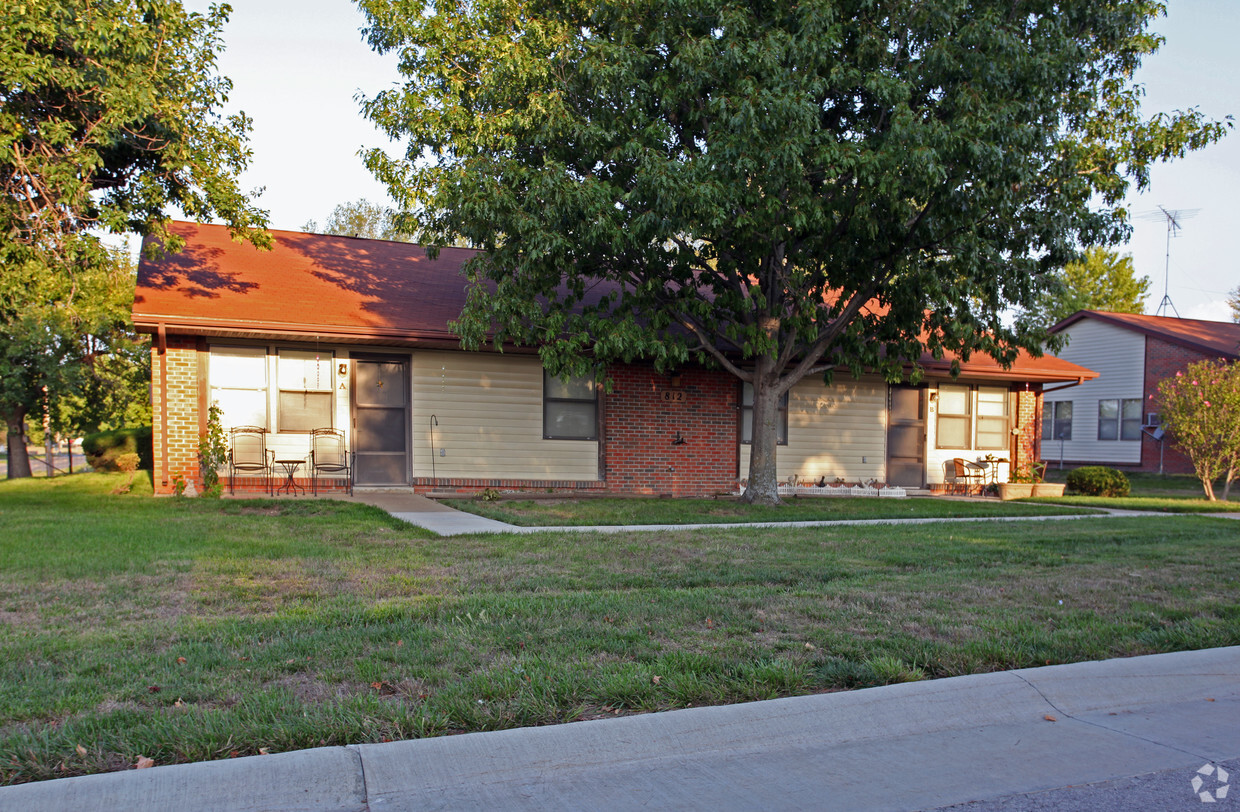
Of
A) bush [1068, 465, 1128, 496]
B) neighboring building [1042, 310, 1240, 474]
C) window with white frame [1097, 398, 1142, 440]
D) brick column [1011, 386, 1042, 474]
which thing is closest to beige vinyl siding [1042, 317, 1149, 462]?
neighboring building [1042, 310, 1240, 474]

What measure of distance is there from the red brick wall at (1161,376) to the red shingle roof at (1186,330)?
0.28m

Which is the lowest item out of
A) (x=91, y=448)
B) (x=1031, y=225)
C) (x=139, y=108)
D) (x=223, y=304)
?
(x=91, y=448)

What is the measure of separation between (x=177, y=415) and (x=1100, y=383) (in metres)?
26.0

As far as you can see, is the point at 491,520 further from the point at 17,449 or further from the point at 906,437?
the point at 17,449

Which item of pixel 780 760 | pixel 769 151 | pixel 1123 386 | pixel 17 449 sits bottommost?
pixel 17 449

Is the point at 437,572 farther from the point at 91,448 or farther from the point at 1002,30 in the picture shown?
the point at 91,448

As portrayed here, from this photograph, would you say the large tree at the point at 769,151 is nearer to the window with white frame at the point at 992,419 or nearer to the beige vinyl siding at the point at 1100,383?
the window with white frame at the point at 992,419

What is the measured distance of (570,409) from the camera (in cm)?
1581

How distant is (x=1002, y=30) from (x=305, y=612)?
1040 centimetres

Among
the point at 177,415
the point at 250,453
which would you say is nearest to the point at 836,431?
the point at 250,453

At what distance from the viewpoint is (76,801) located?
3.10 metres

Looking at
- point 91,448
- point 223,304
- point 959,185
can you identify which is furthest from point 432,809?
point 91,448

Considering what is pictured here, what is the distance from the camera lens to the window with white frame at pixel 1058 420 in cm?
2936

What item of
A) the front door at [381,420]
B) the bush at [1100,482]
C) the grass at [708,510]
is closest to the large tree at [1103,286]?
the bush at [1100,482]
